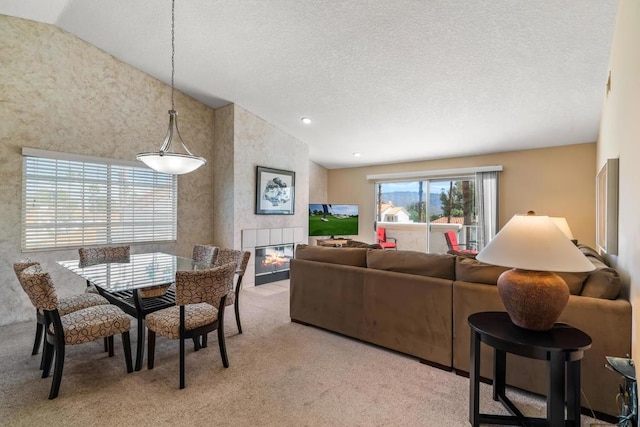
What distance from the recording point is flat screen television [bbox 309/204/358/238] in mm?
6579

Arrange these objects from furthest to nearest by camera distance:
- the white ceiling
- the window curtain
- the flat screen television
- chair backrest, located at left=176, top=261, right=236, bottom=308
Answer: the flat screen television → the window curtain → the white ceiling → chair backrest, located at left=176, top=261, right=236, bottom=308

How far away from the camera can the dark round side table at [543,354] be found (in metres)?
1.59

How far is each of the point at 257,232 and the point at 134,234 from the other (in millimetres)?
1839

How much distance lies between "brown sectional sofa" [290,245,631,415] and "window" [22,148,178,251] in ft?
8.59

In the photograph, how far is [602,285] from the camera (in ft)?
6.69

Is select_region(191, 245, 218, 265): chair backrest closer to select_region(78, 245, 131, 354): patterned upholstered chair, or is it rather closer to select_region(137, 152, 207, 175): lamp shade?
select_region(78, 245, 131, 354): patterned upholstered chair

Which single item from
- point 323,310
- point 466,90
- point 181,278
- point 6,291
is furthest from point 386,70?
point 6,291

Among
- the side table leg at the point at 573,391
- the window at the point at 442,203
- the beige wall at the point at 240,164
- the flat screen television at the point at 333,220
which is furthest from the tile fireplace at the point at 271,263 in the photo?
the side table leg at the point at 573,391

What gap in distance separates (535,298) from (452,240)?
467 cm

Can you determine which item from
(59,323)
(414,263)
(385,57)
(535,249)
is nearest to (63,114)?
(59,323)

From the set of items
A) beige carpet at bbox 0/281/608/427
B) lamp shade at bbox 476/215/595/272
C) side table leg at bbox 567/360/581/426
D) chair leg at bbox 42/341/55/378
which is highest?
lamp shade at bbox 476/215/595/272

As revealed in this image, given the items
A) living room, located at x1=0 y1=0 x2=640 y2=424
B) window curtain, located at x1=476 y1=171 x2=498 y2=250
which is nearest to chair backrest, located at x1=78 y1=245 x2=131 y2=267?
living room, located at x1=0 y1=0 x2=640 y2=424

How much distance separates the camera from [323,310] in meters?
3.37

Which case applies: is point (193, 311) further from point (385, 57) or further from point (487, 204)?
point (487, 204)
